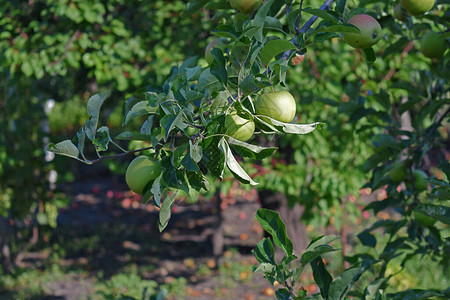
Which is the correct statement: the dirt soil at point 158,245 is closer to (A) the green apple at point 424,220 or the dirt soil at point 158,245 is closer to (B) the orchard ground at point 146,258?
(B) the orchard ground at point 146,258

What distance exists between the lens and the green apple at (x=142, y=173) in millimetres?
869

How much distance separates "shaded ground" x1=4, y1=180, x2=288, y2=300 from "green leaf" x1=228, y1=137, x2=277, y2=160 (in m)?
3.93

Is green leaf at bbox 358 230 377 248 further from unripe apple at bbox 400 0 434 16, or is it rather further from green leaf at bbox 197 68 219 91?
green leaf at bbox 197 68 219 91

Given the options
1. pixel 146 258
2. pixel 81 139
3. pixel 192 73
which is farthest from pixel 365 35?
pixel 146 258

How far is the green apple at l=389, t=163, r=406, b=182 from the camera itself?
162 cm

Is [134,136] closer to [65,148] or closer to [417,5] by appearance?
[65,148]

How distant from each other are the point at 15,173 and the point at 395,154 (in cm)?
432

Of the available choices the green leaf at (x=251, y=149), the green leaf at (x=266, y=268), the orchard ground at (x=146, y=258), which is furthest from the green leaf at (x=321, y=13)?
the orchard ground at (x=146, y=258)

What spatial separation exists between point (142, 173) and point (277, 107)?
277 millimetres

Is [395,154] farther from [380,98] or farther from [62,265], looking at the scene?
[62,265]

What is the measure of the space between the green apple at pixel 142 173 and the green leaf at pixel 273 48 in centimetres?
28

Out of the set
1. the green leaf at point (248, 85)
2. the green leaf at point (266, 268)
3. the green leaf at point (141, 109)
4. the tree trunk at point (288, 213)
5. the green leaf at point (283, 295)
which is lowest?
the tree trunk at point (288, 213)

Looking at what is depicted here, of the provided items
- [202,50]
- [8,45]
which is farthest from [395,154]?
[8,45]

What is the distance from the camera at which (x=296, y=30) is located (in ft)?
3.28
